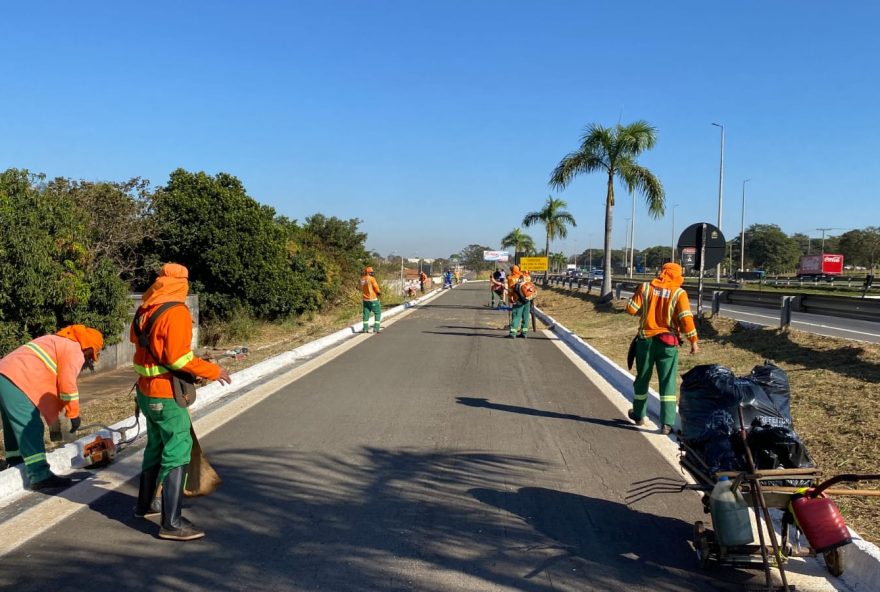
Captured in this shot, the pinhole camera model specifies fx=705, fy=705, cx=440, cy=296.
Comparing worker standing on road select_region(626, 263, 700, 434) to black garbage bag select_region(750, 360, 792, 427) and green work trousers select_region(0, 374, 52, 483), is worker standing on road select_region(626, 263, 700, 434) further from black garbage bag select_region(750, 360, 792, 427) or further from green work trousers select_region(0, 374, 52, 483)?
green work trousers select_region(0, 374, 52, 483)

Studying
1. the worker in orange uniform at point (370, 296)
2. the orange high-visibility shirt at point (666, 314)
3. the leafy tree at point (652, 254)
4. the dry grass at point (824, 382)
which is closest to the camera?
the dry grass at point (824, 382)

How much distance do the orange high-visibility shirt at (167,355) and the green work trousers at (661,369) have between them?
4.43 metres

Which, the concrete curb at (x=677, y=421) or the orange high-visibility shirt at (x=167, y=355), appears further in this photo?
the orange high-visibility shirt at (x=167, y=355)

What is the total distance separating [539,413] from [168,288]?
196 inches

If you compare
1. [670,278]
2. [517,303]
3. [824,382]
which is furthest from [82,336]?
[517,303]

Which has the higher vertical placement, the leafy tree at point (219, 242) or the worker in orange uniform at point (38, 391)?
the leafy tree at point (219, 242)

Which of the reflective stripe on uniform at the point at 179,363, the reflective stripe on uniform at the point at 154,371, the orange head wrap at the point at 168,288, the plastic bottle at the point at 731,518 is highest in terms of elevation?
the orange head wrap at the point at 168,288

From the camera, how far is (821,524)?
11.5 feet

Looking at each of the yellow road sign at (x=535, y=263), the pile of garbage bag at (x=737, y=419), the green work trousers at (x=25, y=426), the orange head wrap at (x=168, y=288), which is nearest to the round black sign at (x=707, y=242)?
the pile of garbage bag at (x=737, y=419)

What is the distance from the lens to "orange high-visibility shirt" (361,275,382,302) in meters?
17.0

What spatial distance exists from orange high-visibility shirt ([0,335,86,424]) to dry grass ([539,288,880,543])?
216 inches

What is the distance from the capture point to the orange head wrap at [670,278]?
7227 mm

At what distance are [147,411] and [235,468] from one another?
1542 millimetres

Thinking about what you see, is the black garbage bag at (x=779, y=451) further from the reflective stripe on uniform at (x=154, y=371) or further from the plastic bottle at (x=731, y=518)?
the reflective stripe on uniform at (x=154, y=371)
